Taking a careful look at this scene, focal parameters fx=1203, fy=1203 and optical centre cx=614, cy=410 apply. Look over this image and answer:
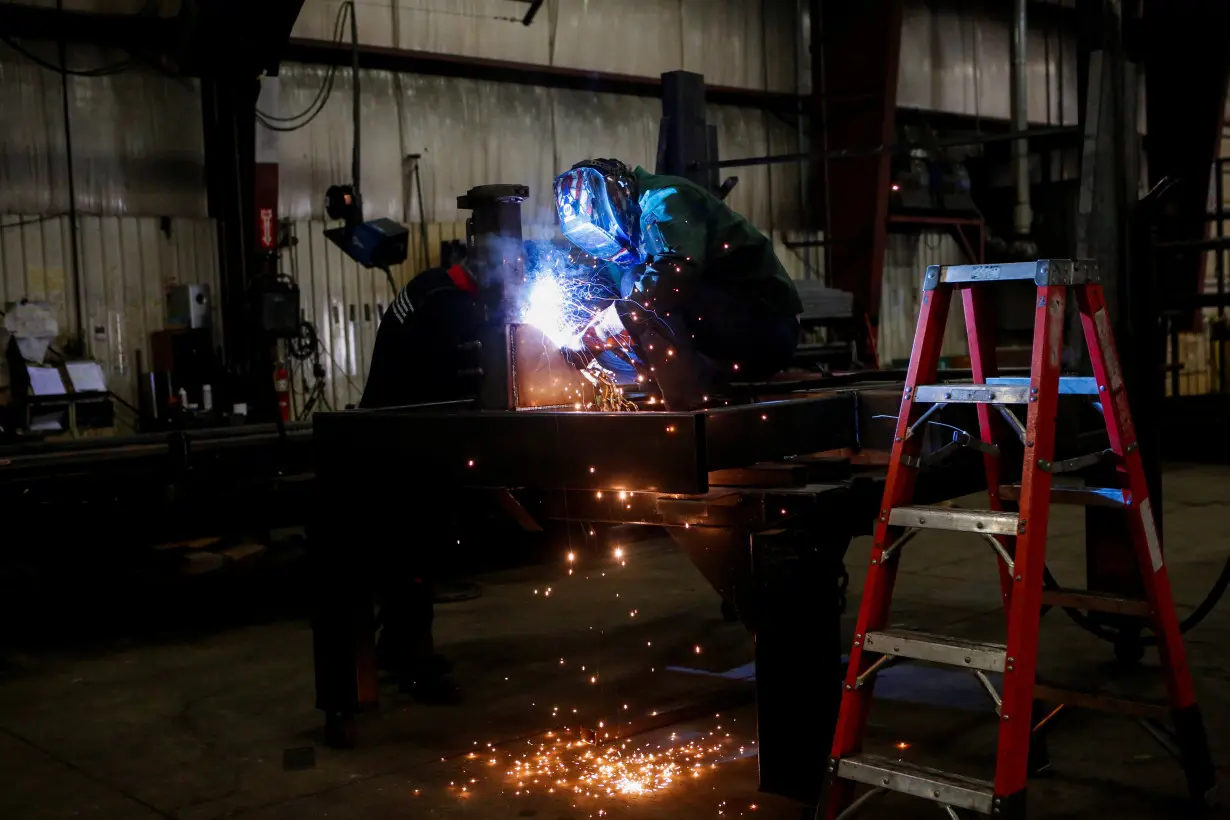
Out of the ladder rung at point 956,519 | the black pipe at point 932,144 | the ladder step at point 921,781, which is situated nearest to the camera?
the ladder step at point 921,781

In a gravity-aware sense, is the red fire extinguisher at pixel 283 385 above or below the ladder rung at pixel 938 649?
above

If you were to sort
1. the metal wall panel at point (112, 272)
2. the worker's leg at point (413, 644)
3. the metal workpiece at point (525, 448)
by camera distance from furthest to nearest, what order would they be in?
the metal wall panel at point (112, 272), the worker's leg at point (413, 644), the metal workpiece at point (525, 448)

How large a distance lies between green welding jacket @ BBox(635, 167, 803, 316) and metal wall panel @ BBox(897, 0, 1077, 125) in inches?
428

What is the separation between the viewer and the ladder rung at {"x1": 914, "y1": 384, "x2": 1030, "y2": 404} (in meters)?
3.07

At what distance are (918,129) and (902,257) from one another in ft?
5.10

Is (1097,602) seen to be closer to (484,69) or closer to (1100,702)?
(1100,702)

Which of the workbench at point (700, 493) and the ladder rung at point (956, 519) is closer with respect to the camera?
the ladder rung at point (956, 519)

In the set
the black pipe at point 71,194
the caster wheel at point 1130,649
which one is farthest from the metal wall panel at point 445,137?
the caster wheel at point 1130,649

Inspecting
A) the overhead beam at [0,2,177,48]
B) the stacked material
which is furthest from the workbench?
the stacked material

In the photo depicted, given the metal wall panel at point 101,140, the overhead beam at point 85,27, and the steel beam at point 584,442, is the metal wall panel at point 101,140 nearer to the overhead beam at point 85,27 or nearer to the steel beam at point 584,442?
the overhead beam at point 85,27

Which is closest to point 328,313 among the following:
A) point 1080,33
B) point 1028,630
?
point 1080,33

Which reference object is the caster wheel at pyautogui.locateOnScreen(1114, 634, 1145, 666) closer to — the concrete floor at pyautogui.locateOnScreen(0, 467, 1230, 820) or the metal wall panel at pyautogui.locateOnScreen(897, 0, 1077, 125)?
the concrete floor at pyautogui.locateOnScreen(0, 467, 1230, 820)

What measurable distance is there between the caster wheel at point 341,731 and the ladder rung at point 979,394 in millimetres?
2406

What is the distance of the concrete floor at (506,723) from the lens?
3.74 m
